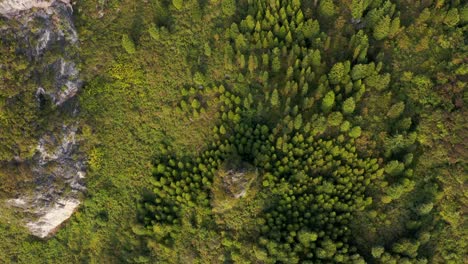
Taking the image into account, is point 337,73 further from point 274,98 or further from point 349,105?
point 274,98

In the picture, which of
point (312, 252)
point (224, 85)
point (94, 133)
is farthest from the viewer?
point (94, 133)

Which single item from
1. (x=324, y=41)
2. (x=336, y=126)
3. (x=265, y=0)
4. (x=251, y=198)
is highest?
(x=265, y=0)

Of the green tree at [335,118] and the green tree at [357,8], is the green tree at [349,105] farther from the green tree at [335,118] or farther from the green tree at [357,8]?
the green tree at [357,8]

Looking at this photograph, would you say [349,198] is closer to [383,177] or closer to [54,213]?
[383,177]

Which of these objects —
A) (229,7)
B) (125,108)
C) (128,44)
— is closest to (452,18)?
(229,7)

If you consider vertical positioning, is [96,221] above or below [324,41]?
below

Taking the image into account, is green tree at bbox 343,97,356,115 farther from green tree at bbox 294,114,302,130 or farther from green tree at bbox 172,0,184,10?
green tree at bbox 172,0,184,10

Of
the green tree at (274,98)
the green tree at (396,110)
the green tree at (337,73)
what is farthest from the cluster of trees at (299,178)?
the green tree at (337,73)

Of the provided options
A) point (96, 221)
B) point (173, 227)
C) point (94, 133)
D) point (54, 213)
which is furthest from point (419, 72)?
point (54, 213)
